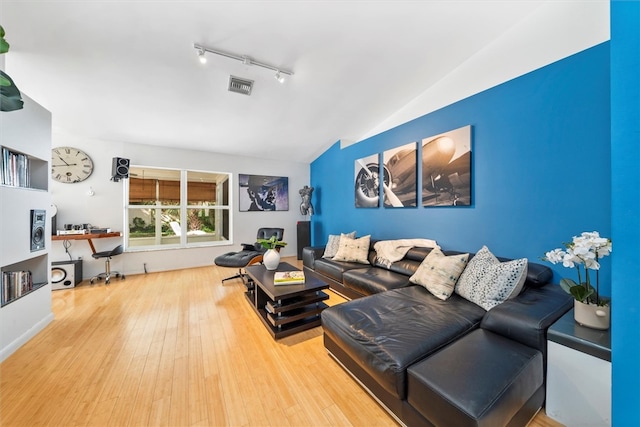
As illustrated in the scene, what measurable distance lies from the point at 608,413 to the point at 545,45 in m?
2.96

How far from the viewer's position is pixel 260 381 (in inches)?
63.9

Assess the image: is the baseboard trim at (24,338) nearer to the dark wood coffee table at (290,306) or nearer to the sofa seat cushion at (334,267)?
the dark wood coffee table at (290,306)

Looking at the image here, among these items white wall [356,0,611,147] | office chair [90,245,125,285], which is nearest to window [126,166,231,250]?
office chair [90,245,125,285]

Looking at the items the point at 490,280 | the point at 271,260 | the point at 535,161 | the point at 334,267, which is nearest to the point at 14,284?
the point at 271,260

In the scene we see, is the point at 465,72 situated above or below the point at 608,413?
above

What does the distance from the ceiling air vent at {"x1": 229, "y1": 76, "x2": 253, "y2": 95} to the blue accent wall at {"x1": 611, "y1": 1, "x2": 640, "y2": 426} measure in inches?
123

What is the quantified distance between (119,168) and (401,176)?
4.83m

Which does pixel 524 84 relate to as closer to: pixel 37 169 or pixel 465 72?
pixel 465 72

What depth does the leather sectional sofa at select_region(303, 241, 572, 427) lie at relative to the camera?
41.3 inches

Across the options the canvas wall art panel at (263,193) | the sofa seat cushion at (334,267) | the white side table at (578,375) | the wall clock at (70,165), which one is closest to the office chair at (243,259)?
the sofa seat cushion at (334,267)

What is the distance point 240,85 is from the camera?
300 cm

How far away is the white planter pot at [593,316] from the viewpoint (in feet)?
4.25

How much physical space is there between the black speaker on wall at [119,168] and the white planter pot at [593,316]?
19.2 feet

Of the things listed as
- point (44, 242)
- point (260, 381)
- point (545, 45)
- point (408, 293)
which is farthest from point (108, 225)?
point (545, 45)
